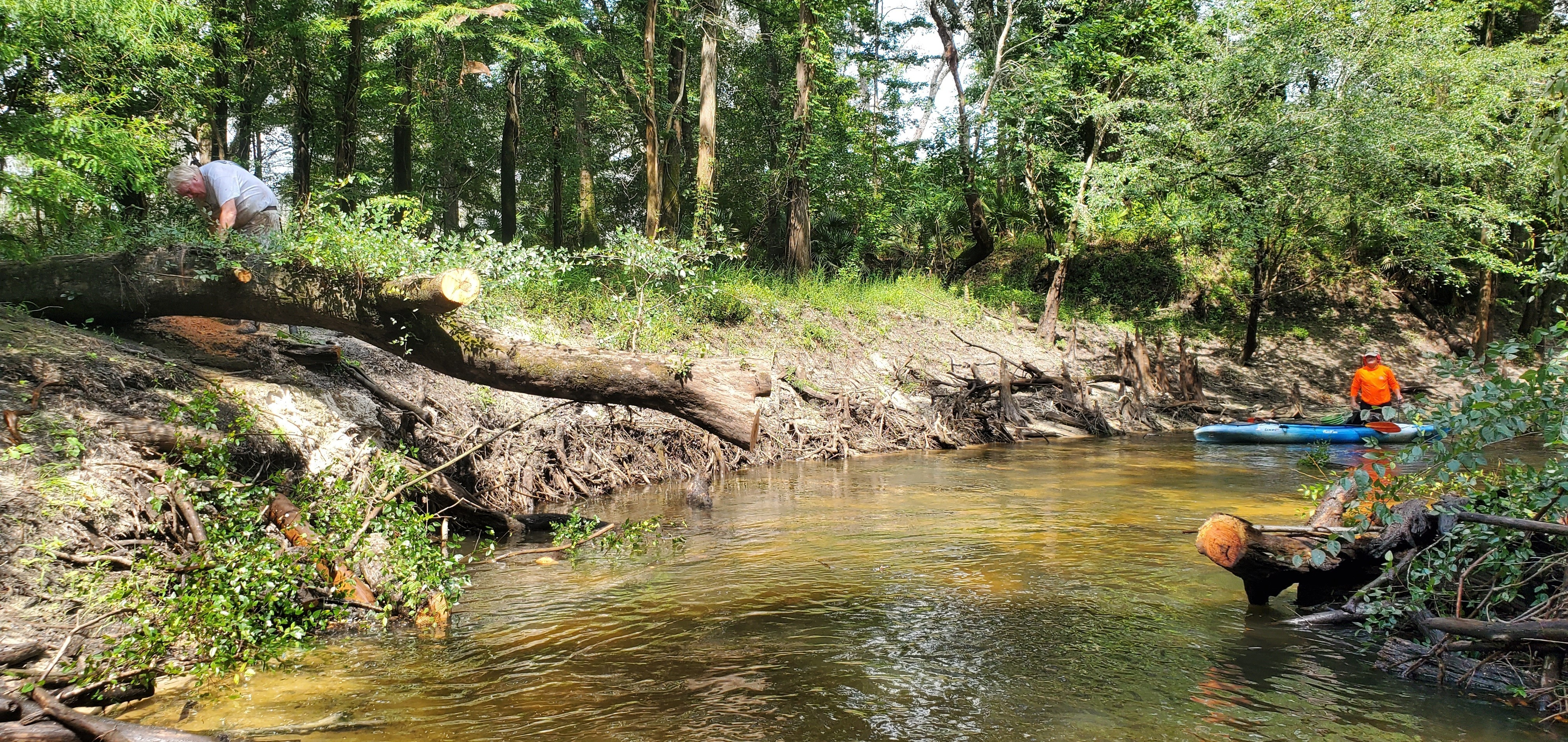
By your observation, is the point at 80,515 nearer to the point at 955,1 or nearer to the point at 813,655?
the point at 813,655

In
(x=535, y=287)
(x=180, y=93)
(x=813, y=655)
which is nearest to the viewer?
(x=813, y=655)

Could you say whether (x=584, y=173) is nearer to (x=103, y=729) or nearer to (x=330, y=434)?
(x=330, y=434)

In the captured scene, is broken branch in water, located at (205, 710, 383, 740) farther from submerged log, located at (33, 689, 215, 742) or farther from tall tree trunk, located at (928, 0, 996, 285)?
tall tree trunk, located at (928, 0, 996, 285)

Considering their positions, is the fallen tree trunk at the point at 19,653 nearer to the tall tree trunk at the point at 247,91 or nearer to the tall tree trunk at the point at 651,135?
the tall tree trunk at the point at 247,91

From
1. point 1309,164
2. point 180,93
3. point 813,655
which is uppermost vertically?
point 1309,164

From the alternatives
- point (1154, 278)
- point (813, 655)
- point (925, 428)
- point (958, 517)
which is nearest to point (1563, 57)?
point (1154, 278)

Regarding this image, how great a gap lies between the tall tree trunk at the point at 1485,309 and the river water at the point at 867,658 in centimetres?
1957

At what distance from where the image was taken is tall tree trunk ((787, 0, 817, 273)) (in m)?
19.0

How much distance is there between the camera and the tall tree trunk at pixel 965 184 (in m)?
22.0

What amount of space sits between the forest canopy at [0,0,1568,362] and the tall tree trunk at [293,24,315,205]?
0.08 meters

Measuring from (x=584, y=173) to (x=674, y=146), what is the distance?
3335 millimetres

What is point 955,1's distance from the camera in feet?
80.6

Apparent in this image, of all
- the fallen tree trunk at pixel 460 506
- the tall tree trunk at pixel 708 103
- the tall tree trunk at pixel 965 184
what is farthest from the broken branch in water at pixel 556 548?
the tall tree trunk at pixel 965 184

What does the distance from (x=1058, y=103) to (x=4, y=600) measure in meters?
21.1
